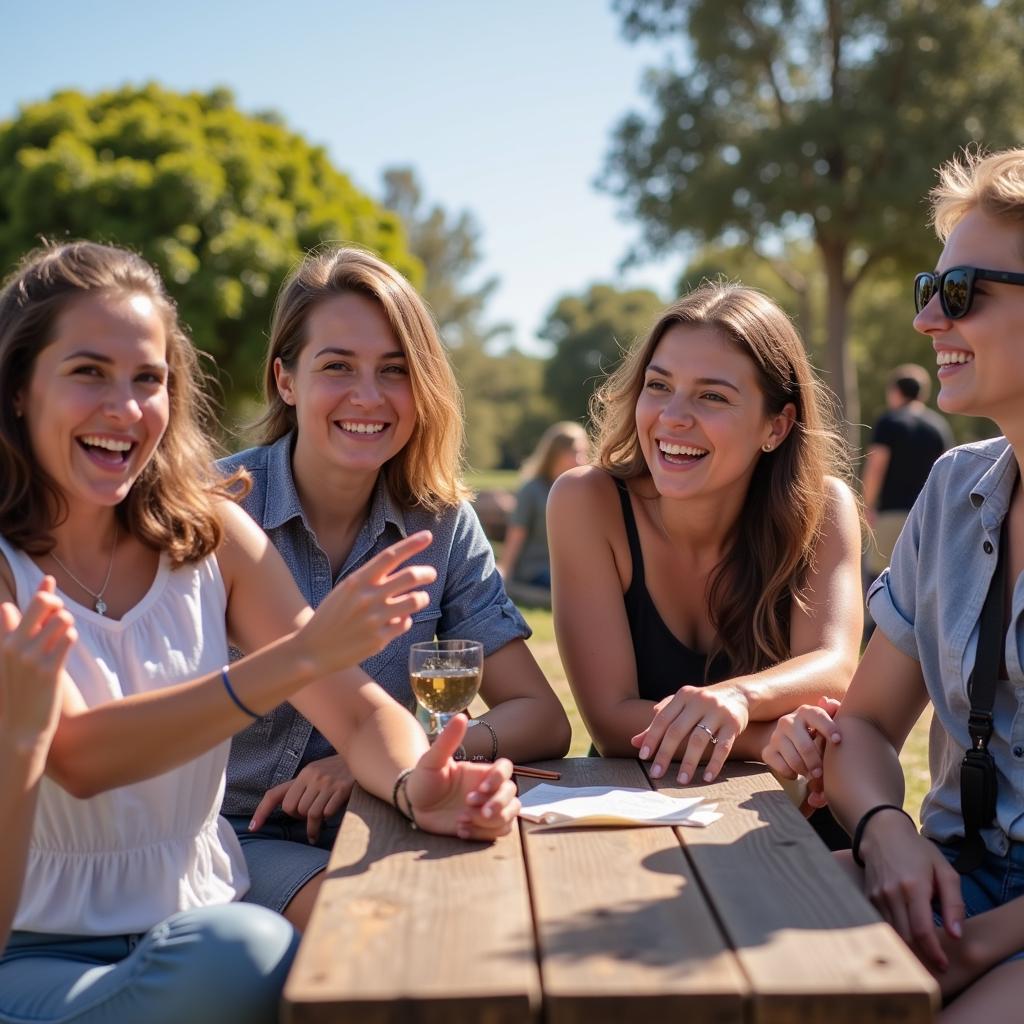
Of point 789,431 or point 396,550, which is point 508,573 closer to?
point 789,431

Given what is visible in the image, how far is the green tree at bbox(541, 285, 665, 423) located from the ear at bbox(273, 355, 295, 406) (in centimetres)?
5295

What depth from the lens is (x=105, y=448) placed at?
2613mm

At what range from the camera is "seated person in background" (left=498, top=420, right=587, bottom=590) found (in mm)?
11945

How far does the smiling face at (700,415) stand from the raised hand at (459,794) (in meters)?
1.40

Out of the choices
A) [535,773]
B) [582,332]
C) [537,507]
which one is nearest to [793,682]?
[535,773]

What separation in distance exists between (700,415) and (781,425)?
1.09 feet

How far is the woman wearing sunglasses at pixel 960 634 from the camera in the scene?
8.70 feet

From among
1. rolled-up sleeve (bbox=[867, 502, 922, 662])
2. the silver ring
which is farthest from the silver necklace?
rolled-up sleeve (bbox=[867, 502, 922, 662])

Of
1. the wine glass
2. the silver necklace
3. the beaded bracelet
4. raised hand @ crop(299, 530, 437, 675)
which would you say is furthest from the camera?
the beaded bracelet

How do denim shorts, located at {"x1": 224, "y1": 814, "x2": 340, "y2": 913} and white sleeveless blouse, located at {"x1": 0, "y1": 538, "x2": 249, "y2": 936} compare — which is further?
denim shorts, located at {"x1": 224, "y1": 814, "x2": 340, "y2": 913}

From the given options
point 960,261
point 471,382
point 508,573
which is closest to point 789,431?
point 960,261

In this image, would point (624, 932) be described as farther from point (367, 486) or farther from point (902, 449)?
point (902, 449)

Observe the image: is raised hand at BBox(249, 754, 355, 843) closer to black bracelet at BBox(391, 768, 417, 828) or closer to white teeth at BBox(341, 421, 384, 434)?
black bracelet at BBox(391, 768, 417, 828)

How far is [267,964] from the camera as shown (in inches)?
87.0
